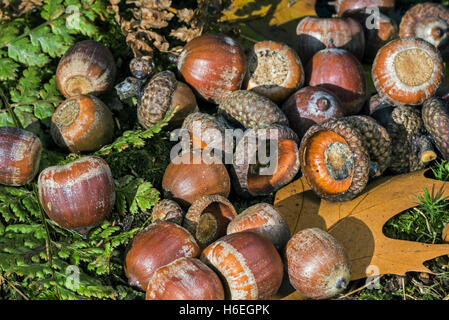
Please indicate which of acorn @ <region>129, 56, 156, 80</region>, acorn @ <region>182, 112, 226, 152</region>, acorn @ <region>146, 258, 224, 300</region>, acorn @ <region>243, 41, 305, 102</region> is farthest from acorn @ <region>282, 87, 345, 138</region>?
acorn @ <region>146, 258, 224, 300</region>

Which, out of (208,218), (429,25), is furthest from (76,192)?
(429,25)

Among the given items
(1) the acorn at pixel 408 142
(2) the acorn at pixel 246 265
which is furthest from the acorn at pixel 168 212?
(1) the acorn at pixel 408 142

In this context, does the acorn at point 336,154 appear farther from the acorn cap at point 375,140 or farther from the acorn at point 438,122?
the acorn at point 438,122

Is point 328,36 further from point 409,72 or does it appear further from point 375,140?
point 375,140

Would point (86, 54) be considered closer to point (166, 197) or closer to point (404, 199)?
point (166, 197)

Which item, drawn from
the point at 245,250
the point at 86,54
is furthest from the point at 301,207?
the point at 86,54

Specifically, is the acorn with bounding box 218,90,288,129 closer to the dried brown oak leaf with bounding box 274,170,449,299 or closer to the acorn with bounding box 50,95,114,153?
the dried brown oak leaf with bounding box 274,170,449,299
